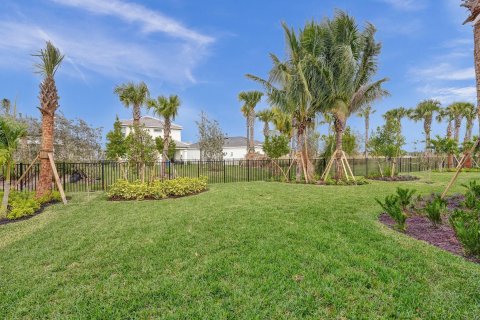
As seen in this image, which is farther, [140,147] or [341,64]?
Answer: [341,64]

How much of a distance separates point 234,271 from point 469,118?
37891mm

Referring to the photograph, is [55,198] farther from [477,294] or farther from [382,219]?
[477,294]

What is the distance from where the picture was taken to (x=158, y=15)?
877cm

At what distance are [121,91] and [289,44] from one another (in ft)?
31.7

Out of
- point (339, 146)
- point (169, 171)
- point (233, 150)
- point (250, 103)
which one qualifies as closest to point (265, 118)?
point (250, 103)

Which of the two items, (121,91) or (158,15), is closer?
(158,15)

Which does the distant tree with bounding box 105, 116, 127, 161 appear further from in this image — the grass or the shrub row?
the grass

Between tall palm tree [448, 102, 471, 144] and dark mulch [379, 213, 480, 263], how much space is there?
3070cm

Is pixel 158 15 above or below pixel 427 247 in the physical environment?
above

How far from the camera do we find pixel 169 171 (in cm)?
1323

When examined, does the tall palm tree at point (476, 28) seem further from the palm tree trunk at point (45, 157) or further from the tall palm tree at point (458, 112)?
the tall palm tree at point (458, 112)

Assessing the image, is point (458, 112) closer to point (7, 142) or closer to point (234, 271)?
point (234, 271)

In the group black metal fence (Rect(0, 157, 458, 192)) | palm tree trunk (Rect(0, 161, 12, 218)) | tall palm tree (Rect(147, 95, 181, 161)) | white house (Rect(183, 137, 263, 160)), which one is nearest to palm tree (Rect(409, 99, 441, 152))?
black metal fence (Rect(0, 157, 458, 192))

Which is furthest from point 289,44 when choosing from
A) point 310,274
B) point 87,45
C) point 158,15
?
point 310,274
